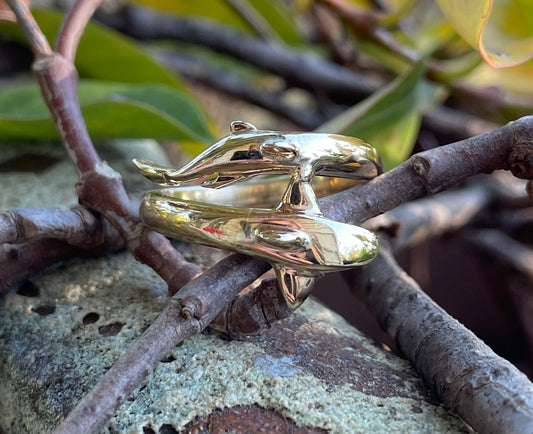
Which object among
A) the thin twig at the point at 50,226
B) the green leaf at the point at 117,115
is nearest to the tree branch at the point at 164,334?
the thin twig at the point at 50,226

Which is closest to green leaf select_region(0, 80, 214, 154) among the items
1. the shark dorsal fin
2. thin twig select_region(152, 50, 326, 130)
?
the shark dorsal fin

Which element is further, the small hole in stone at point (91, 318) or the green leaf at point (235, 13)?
the green leaf at point (235, 13)

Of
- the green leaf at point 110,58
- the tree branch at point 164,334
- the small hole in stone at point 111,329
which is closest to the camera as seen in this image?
the tree branch at point 164,334

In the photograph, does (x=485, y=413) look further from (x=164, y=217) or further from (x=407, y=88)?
(x=407, y=88)

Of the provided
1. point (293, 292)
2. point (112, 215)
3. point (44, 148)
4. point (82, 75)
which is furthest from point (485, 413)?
point (82, 75)

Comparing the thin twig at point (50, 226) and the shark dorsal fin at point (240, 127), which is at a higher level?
the shark dorsal fin at point (240, 127)

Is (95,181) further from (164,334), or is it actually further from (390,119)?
(390,119)

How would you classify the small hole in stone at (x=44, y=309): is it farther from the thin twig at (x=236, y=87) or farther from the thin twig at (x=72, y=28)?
the thin twig at (x=236, y=87)

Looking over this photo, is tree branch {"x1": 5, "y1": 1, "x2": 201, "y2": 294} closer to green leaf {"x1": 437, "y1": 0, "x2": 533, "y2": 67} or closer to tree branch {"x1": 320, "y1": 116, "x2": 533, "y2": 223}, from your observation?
tree branch {"x1": 320, "y1": 116, "x2": 533, "y2": 223}
